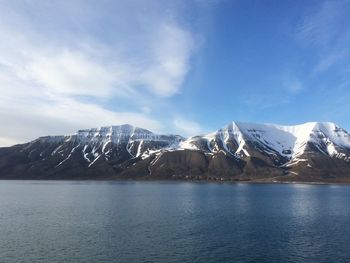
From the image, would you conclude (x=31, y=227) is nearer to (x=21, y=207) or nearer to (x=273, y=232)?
(x=21, y=207)

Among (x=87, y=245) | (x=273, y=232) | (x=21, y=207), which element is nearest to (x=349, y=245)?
(x=273, y=232)

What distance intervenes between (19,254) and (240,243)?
37.3 m

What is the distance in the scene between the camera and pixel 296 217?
349 ft

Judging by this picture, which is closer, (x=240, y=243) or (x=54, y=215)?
(x=240, y=243)

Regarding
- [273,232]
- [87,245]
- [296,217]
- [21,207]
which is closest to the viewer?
[87,245]

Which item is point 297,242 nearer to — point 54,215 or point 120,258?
point 120,258

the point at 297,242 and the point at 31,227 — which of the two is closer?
the point at 297,242

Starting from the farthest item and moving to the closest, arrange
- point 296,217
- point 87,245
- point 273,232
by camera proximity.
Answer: point 296,217, point 273,232, point 87,245

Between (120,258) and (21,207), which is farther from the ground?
(21,207)

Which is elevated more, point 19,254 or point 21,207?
point 21,207

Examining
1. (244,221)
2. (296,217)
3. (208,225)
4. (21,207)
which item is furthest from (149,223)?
(21,207)

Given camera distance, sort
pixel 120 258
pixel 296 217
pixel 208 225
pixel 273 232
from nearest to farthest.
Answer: pixel 120 258
pixel 273 232
pixel 208 225
pixel 296 217

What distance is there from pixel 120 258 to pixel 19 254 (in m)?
15.8

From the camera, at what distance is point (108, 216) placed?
103125 mm
